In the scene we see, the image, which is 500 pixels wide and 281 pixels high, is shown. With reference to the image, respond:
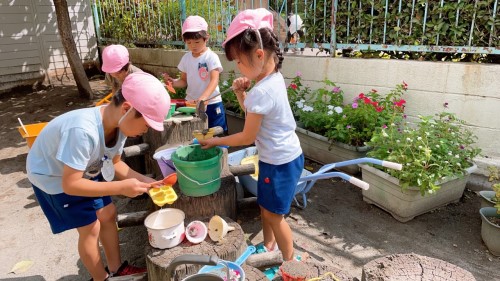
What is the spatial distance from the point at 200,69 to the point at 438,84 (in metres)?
2.53

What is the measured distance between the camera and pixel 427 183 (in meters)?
3.02

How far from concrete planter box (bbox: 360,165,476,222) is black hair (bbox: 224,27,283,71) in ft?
5.73

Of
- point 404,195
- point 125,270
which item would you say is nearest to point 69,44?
point 125,270

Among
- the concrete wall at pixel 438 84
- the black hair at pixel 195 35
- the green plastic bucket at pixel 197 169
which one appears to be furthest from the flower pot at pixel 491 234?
the black hair at pixel 195 35

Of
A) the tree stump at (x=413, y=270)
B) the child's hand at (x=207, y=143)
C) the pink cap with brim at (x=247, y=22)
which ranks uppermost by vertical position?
the pink cap with brim at (x=247, y=22)

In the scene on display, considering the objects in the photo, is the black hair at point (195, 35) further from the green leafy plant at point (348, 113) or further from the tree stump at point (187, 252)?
the tree stump at point (187, 252)

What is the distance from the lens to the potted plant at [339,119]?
3.91m

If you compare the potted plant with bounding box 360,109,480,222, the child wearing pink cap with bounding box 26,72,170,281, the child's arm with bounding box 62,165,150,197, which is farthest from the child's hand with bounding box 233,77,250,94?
the potted plant with bounding box 360,109,480,222

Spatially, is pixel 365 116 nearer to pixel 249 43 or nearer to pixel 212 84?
pixel 212 84

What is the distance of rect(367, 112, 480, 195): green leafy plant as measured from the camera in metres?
3.06

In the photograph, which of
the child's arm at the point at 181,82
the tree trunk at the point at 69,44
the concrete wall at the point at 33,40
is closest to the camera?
the child's arm at the point at 181,82

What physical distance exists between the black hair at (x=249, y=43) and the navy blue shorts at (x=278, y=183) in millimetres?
751

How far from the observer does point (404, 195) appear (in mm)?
3148

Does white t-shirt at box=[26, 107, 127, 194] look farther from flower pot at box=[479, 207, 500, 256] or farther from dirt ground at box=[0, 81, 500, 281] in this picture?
flower pot at box=[479, 207, 500, 256]
